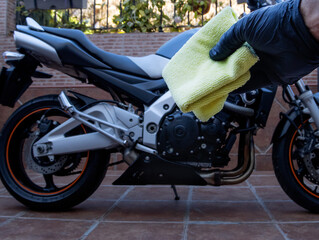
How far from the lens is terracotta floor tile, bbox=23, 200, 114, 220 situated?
256 centimetres

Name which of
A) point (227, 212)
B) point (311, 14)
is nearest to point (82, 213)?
point (227, 212)

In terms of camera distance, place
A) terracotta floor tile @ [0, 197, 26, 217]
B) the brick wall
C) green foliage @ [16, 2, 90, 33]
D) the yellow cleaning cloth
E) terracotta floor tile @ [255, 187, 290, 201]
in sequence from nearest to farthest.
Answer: the yellow cleaning cloth → terracotta floor tile @ [0, 197, 26, 217] → terracotta floor tile @ [255, 187, 290, 201] → the brick wall → green foliage @ [16, 2, 90, 33]

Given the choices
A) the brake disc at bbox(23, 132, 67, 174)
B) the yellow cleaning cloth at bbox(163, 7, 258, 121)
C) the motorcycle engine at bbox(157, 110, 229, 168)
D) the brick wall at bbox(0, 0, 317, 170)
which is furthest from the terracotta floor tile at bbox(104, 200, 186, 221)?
the brick wall at bbox(0, 0, 317, 170)

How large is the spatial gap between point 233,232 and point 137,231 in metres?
0.53

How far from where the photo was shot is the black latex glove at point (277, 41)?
0.89 meters

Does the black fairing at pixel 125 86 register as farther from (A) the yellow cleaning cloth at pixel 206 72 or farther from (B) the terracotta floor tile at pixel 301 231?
(A) the yellow cleaning cloth at pixel 206 72

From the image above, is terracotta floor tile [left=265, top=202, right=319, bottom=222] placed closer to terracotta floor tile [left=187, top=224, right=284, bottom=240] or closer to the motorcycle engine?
terracotta floor tile [left=187, top=224, right=284, bottom=240]

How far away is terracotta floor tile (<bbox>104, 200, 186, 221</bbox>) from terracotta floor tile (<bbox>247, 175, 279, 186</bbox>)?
3.74 feet

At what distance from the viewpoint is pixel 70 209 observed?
2754 mm

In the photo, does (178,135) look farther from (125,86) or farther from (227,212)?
(227,212)

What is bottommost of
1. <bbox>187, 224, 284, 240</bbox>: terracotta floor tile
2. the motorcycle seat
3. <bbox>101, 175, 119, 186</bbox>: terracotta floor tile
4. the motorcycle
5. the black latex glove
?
<bbox>101, 175, 119, 186</bbox>: terracotta floor tile

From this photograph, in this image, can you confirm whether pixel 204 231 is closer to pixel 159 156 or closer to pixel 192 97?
pixel 159 156

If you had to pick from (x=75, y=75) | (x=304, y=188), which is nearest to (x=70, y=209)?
(x=75, y=75)

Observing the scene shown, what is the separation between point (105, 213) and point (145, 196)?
621 millimetres
